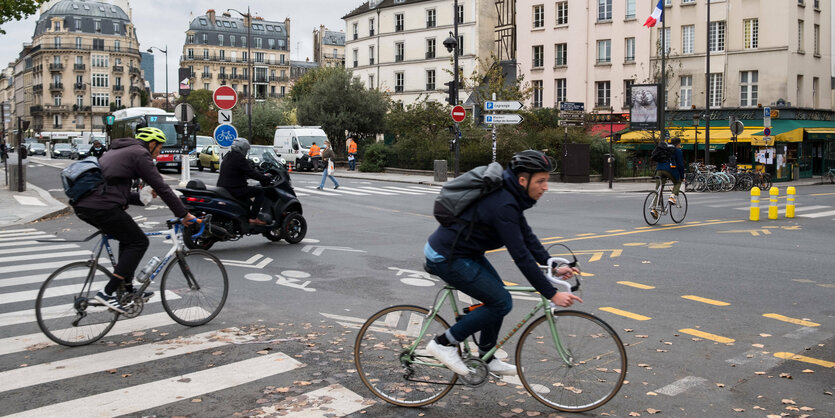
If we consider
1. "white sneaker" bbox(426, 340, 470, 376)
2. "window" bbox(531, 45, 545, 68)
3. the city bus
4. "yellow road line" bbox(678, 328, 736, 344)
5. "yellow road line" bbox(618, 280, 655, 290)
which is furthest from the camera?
"window" bbox(531, 45, 545, 68)

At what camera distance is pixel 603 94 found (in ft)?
176

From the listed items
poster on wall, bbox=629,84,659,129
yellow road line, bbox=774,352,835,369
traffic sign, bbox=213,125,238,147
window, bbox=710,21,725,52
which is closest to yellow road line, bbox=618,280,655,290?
yellow road line, bbox=774,352,835,369

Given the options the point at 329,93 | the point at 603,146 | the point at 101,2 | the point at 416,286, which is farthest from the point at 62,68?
the point at 416,286

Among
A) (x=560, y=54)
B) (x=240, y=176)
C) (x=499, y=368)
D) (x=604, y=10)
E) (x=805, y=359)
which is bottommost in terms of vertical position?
(x=805, y=359)

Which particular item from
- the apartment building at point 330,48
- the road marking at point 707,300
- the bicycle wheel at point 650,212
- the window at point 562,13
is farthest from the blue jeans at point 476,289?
the apartment building at point 330,48

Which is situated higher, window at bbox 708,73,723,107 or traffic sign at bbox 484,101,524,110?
window at bbox 708,73,723,107

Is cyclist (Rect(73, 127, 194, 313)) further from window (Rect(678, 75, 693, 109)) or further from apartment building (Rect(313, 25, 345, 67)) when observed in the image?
apartment building (Rect(313, 25, 345, 67))

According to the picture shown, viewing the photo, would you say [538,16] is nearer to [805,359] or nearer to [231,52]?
[805,359]

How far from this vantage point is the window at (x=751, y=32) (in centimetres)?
4578

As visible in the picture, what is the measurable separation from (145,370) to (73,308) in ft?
3.66

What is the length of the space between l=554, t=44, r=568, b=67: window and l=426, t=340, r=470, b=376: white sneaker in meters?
53.3

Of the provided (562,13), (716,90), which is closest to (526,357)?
(716,90)

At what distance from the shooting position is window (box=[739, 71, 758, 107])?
45812 mm

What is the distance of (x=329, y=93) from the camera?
52438 millimetres
